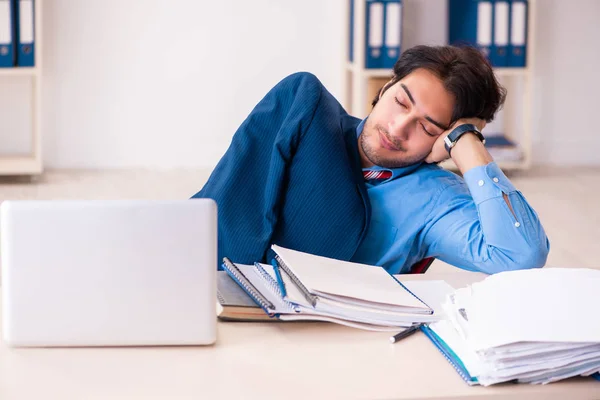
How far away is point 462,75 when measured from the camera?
1866mm

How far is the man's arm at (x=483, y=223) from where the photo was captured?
166cm

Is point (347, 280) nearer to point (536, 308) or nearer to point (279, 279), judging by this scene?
point (279, 279)

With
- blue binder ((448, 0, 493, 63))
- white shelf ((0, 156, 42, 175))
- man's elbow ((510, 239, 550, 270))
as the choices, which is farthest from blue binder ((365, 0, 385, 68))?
man's elbow ((510, 239, 550, 270))

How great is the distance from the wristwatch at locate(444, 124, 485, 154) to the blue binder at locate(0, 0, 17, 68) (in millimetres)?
2835

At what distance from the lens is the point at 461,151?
1.79 metres

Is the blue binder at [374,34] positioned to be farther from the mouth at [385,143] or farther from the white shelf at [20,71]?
the mouth at [385,143]

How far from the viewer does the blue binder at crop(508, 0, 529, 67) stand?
14.6ft

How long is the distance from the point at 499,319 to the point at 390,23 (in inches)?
132

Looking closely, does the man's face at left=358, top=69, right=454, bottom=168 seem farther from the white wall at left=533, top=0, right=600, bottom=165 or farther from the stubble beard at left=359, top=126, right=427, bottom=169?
the white wall at left=533, top=0, right=600, bottom=165

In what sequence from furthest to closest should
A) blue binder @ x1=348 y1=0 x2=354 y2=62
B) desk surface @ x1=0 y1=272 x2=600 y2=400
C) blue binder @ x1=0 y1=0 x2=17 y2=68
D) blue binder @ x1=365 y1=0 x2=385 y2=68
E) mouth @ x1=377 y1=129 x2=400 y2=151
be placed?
blue binder @ x1=348 y1=0 x2=354 y2=62 → blue binder @ x1=365 y1=0 x2=385 y2=68 → blue binder @ x1=0 y1=0 x2=17 y2=68 → mouth @ x1=377 y1=129 x2=400 y2=151 → desk surface @ x1=0 y1=272 x2=600 y2=400

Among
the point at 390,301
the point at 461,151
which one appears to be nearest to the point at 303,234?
the point at 461,151

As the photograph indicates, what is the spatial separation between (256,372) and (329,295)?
7.6 inches

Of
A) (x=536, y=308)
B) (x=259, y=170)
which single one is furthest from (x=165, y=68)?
(x=536, y=308)

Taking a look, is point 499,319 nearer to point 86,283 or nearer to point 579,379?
point 579,379
